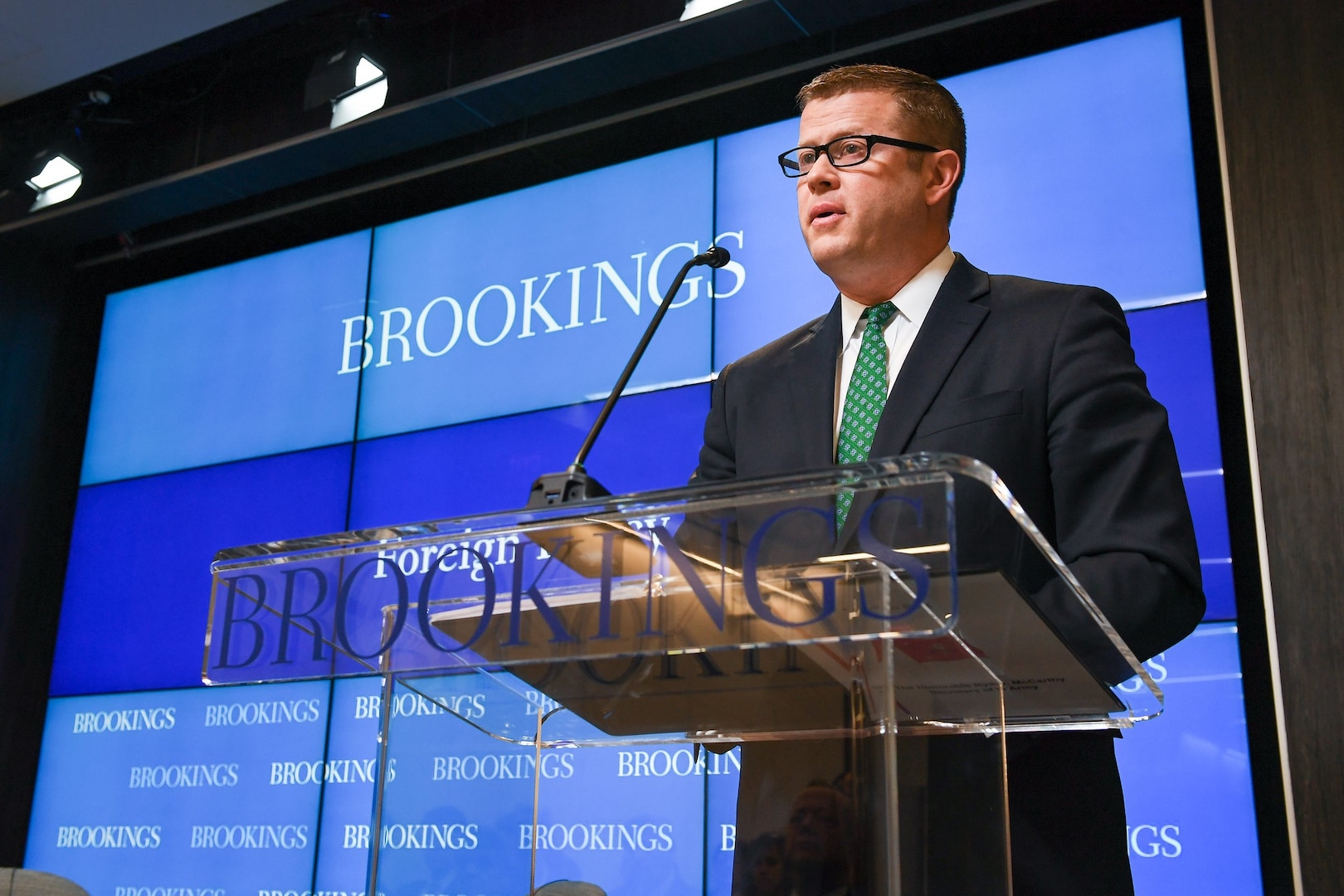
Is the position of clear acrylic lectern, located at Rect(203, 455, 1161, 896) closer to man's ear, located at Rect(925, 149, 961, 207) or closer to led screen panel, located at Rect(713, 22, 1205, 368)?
man's ear, located at Rect(925, 149, 961, 207)

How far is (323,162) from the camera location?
4445mm

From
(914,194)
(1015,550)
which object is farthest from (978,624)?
(914,194)

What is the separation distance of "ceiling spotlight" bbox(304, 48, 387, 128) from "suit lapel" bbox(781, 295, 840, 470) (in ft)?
9.50

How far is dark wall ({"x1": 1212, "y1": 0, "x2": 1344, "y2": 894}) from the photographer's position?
100.0 inches

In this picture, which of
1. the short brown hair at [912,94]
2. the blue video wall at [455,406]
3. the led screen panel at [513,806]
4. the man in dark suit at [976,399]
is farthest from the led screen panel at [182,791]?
the led screen panel at [513,806]

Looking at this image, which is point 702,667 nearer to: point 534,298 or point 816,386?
point 816,386

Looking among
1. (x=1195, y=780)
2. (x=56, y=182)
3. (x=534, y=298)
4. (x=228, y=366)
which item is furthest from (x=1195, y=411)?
(x=56, y=182)

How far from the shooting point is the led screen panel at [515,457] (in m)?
3.60

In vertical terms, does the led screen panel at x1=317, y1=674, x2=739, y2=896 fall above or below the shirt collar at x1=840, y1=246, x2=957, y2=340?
below

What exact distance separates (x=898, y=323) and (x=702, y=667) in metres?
0.78

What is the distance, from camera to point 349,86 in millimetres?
4219

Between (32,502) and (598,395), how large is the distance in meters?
2.45

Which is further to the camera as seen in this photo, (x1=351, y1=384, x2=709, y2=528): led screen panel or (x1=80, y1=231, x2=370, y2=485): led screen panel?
(x1=80, y1=231, x2=370, y2=485): led screen panel

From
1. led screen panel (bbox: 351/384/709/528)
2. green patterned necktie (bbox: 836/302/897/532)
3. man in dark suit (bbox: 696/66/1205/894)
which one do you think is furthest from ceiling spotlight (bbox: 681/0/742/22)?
green patterned necktie (bbox: 836/302/897/532)
